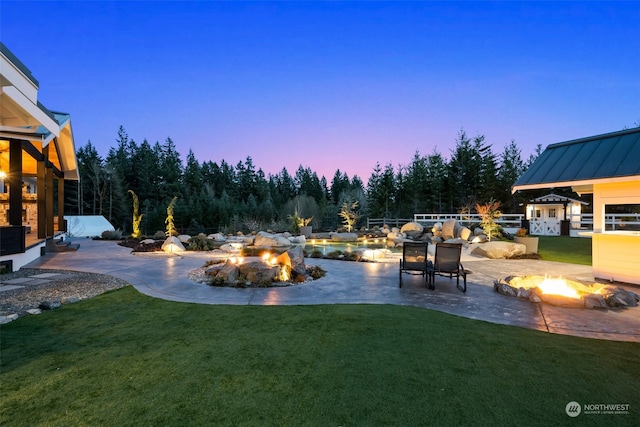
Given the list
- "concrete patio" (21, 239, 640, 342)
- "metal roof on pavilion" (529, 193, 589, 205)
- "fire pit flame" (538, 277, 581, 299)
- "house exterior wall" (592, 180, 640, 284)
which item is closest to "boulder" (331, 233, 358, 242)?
"concrete patio" (21, 239, 640, 342)

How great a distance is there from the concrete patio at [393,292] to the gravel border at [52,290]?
0.45m

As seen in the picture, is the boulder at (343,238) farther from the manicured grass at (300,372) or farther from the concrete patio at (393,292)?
the manicured grass at (300,372)

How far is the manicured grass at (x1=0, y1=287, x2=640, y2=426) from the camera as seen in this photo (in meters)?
2.24

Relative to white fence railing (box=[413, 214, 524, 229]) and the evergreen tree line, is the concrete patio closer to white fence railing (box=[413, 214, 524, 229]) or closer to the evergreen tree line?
white fence railing (box=[413, 214, 524, 229])

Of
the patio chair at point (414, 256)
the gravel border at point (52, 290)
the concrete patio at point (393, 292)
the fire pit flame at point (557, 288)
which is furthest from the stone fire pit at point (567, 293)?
the gravel border at point (52, 290)

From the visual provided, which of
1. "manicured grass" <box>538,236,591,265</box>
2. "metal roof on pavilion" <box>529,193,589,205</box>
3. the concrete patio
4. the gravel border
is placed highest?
"metal roof on pavilion" <box>529,193,589,205</box>

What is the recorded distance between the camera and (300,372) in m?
2.85

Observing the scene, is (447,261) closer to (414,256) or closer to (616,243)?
(414,256)

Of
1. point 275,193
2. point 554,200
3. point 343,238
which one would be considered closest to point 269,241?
point 343,238

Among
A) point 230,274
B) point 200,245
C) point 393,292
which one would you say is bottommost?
point 393,292

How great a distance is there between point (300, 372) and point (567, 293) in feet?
17.1

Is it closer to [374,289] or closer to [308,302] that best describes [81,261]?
[308,302]

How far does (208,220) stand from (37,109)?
20.3 m

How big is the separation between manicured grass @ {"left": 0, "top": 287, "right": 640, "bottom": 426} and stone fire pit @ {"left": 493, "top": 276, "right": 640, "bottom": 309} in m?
1.62
